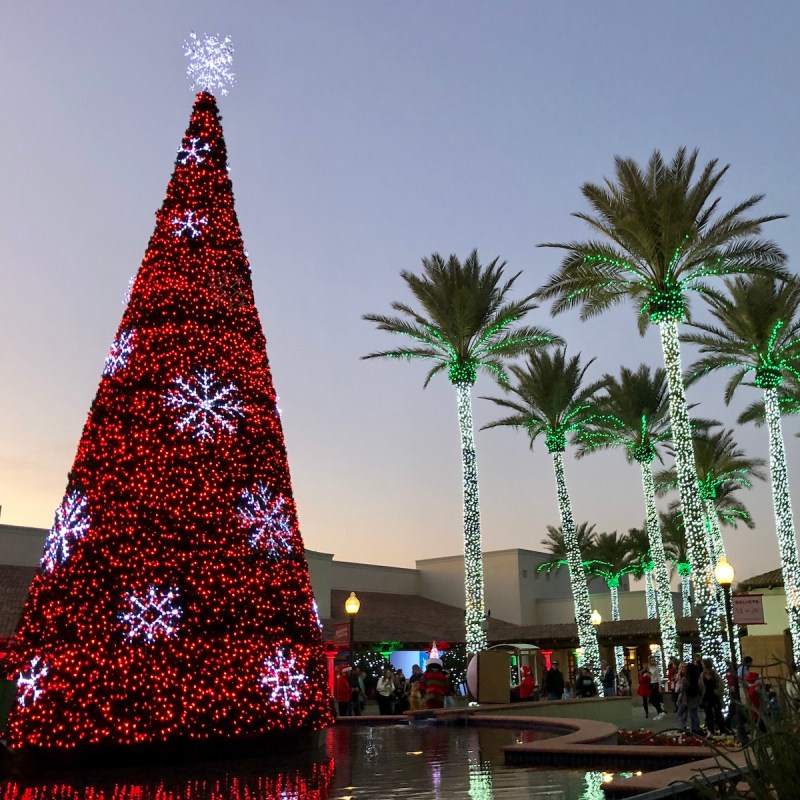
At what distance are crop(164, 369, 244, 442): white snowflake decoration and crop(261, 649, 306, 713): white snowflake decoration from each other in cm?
305

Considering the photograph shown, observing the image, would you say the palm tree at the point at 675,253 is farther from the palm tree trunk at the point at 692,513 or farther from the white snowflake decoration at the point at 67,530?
the white snowflake decoration at the point at 67,530

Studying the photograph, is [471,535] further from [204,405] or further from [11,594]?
[204,405]

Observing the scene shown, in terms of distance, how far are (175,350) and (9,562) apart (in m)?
24.1

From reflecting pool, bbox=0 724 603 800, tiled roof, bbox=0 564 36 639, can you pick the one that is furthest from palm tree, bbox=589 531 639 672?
reflecting pool, bbox=0 724 603 800

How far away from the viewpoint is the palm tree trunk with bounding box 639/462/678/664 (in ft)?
109

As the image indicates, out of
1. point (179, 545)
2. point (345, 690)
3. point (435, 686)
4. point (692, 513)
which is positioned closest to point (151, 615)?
point (179, 545)

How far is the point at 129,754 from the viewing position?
33.7 ft

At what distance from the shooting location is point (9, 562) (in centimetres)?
3192

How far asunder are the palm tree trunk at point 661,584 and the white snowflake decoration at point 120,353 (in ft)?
87.1

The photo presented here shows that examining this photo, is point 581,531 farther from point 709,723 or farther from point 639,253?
point 709,723

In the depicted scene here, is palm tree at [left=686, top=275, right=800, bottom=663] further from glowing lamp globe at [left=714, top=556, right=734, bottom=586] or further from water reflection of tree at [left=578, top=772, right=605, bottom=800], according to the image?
water reflection of tree at [left=578, top=772, right=605, bottom=800]

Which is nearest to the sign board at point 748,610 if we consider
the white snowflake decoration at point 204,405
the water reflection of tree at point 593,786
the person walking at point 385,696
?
the water reflection of tree at point 593,786

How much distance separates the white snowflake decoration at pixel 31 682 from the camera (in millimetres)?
10414

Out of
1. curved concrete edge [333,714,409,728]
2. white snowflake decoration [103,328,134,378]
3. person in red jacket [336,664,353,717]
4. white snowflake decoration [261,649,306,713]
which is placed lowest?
curved concrete edge [333,714,409,728]
